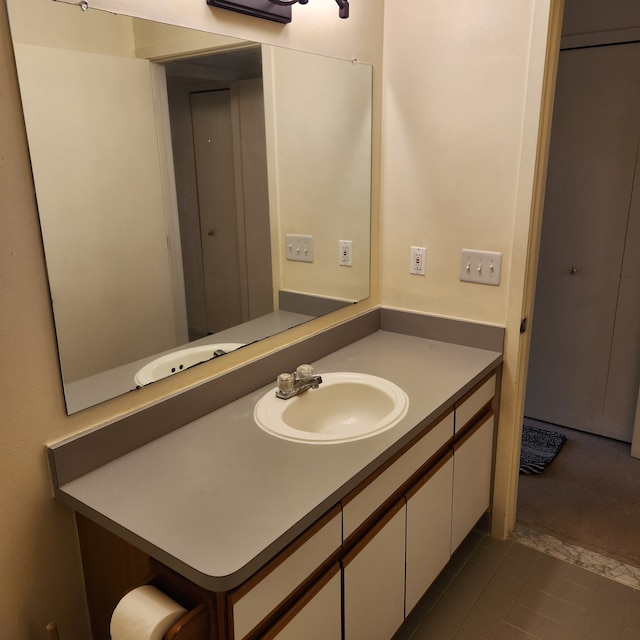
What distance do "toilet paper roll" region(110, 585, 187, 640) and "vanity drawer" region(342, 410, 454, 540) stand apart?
42 cm

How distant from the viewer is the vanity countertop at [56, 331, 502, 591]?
40.2 inches

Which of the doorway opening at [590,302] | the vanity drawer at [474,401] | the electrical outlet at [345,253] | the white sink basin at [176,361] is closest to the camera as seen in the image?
the white sink basin at [176,361]

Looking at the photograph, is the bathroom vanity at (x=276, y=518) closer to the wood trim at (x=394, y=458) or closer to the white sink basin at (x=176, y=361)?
the wood trim at (x=394, y=458)

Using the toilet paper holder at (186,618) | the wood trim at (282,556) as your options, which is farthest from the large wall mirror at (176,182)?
the wood trim at (282,556)

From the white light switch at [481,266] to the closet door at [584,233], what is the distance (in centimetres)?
115

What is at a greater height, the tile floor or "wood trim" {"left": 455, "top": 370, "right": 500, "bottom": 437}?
"wood trim" {"left": 455, "top": 370, "right": 500, "bottom": 437}

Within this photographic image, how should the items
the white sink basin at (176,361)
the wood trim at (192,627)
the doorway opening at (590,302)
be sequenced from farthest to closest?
the doorway opening at (590,302) < the white sink basin at (176,361) < the wood trim at (192,627)

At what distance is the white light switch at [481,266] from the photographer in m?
1.95

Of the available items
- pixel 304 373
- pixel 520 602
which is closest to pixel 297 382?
pixel 304 373

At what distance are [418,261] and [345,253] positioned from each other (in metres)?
0.29

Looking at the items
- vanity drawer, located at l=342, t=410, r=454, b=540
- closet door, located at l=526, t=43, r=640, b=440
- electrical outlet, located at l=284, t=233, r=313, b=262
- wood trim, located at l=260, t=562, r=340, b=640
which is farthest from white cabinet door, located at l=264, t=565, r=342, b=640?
closet door, located at l=526, t=43, r=640, b=440

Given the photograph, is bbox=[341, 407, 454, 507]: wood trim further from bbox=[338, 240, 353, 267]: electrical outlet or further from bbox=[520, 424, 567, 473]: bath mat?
bbox=[520, 424, 567, 473]: bath mat

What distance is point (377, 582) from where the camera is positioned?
1.46 metres

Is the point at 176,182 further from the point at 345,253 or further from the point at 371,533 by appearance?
the point at 371,533
